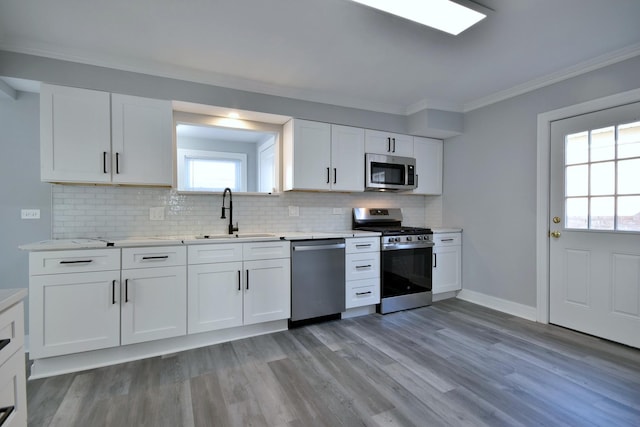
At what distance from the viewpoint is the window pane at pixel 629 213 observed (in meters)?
2.58

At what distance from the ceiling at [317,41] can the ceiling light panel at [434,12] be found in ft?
0.60

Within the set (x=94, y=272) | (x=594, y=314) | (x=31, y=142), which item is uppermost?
(x=31, y=142)

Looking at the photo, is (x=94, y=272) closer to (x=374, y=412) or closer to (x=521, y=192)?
(x=374, y=412)

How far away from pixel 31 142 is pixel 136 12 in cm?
165

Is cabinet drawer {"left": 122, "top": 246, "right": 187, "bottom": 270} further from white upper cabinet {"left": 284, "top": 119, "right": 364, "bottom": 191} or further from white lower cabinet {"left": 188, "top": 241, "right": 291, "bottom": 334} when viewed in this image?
white upper cabinet {"left": 284, "top": 119, "right": 364, "bottom": 191}

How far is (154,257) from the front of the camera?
253cm

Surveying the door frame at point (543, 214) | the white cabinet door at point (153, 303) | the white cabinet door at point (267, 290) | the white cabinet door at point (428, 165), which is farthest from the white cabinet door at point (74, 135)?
the door frame at point (543, 214)

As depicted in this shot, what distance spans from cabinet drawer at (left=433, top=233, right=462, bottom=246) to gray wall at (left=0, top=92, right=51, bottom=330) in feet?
13.6

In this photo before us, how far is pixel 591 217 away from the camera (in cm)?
285

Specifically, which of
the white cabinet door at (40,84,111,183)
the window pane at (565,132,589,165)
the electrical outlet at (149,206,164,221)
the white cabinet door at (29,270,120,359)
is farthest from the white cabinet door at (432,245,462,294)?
the white cabinet door at (40,84,111,183)

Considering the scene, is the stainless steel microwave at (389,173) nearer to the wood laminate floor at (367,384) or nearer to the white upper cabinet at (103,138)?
the wood laminate floor at (367,384)

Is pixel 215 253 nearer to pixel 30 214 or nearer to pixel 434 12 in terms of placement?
pixel 30 214

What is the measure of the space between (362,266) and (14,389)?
2807 millimetres

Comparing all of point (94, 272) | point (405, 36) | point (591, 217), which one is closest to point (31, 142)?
point (94, 272)
